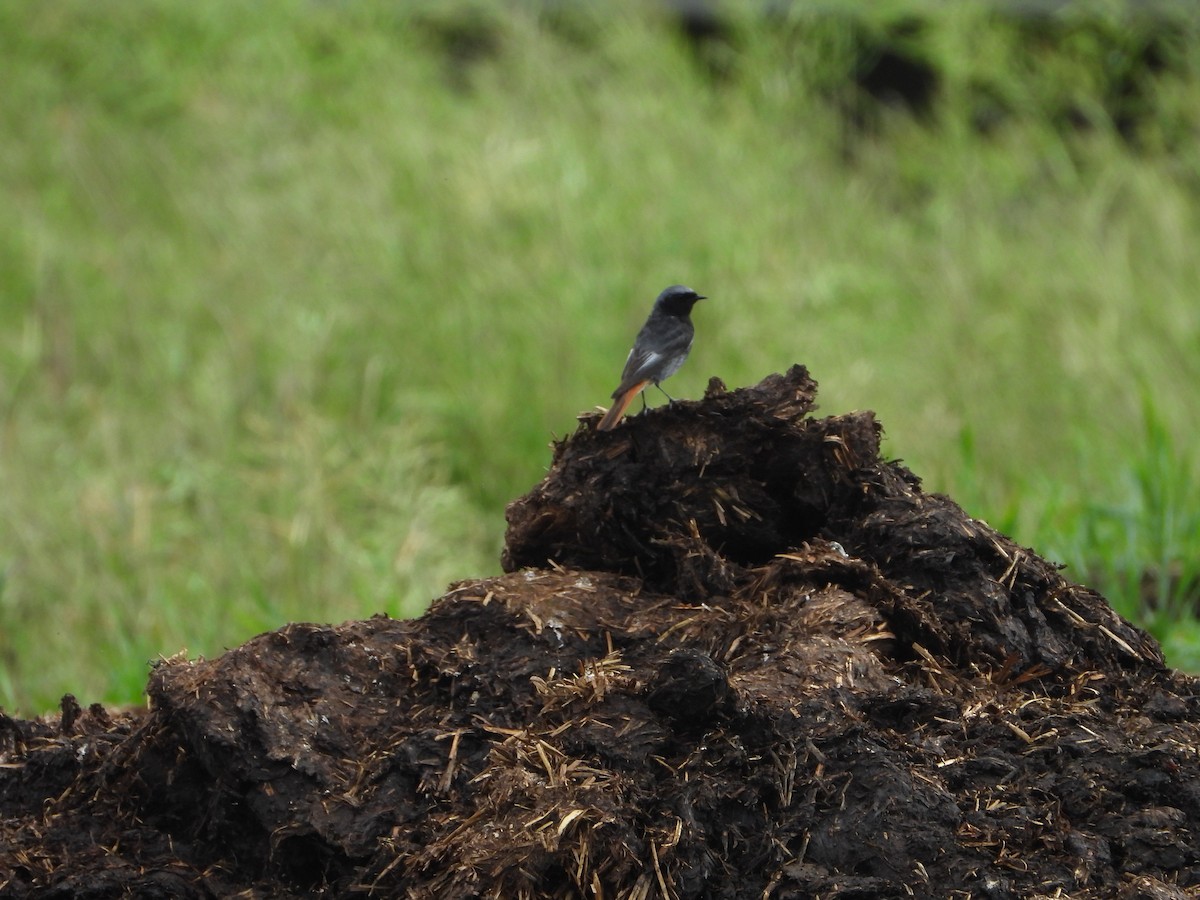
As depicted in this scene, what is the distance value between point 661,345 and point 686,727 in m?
1.56

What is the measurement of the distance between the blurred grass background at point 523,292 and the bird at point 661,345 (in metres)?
1.03

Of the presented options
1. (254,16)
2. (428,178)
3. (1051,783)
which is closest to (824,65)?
(428,178)

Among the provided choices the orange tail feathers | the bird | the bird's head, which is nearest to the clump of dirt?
the orange tail feathers

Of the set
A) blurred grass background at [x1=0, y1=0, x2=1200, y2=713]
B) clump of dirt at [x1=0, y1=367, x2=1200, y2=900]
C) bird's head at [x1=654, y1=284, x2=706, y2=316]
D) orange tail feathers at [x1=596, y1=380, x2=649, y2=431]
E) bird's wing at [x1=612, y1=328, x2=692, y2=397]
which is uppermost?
blurred grass background at [x1=0, y1=0, x2=1200, y2=713]

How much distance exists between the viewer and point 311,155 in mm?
8133

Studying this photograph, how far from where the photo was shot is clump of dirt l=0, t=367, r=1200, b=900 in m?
2.19

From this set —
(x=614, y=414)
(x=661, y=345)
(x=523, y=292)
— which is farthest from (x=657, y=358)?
(x=523, y=292)

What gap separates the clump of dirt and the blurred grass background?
1.44 m

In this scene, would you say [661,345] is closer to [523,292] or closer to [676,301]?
[676,301]

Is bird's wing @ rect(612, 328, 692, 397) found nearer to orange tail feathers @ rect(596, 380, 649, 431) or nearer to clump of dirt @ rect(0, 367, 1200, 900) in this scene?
orange tail feathers @ rect(596, 380, 649, 431)

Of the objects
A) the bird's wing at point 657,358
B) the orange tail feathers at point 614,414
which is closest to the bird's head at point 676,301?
the bird's wing at point 657,358

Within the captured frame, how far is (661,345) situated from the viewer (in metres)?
3.75

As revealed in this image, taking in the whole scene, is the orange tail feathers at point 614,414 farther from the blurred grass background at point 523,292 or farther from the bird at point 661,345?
the blurred grass background at point 523,292

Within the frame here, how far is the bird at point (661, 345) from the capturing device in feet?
11.8
